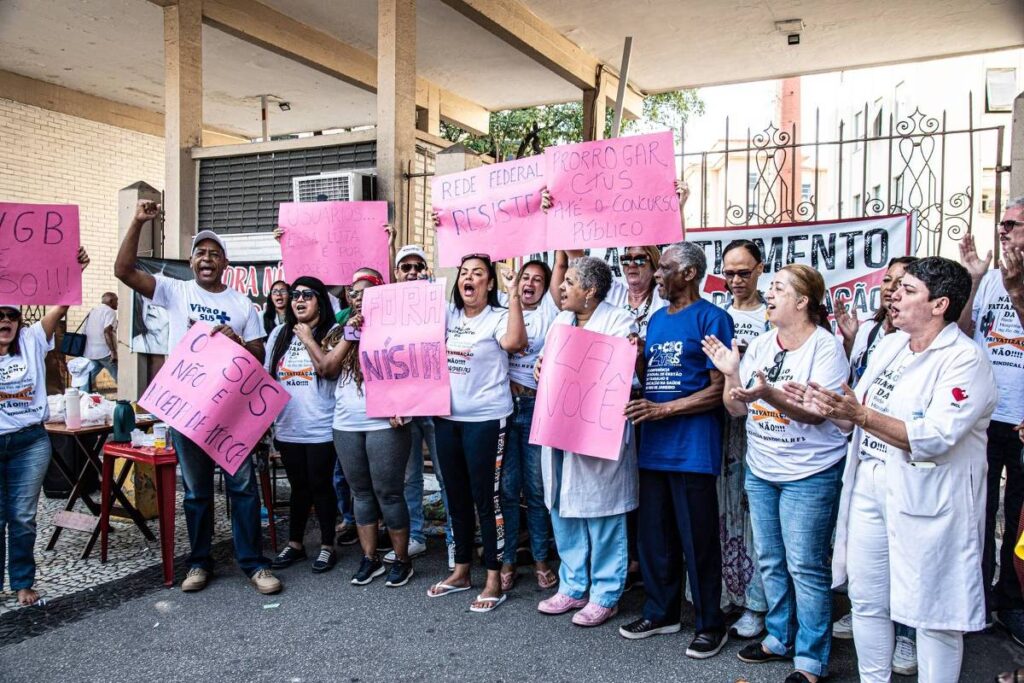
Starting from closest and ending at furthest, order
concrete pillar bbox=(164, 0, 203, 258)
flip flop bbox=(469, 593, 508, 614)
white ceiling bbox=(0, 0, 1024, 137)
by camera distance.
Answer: flip flop bbox=(469, 593, 508, 614) → concrete pillar bbox=(164, 0, 203, 258) → white ceiling bbox=(0, 0, 1024, 137)

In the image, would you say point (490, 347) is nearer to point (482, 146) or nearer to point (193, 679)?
point (193, 679)

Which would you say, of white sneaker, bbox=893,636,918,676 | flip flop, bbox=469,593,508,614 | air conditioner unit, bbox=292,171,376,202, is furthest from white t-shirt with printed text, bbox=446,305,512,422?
air conditioner unit, bbox=292,171,376,202

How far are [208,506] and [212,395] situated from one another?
72cm

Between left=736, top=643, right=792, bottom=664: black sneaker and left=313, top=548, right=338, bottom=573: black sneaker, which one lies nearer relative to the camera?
left=736, top=643, right=792, bottom=664: black sneaker

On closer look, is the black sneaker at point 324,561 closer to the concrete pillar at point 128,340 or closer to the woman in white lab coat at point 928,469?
the woman in white lab coat at point 928,469

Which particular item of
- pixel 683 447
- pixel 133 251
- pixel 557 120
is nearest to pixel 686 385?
pixel 683 447

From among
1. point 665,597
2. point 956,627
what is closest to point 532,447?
point 665,597

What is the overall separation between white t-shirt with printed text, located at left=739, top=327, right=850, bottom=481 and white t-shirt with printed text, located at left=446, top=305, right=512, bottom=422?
56.9 inches

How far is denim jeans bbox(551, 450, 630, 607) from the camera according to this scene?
4.16 m

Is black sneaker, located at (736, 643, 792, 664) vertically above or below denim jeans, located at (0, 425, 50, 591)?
below

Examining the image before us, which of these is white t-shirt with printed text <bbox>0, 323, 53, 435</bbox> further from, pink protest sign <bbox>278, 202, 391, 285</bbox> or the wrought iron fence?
the wrought iron fence

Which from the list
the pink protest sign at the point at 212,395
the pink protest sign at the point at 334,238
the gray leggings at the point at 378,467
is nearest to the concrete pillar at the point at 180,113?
the pink protest sign at the point at 334,238

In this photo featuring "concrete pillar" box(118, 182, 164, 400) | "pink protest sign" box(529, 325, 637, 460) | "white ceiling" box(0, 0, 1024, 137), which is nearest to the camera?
"pink protest sign" box(529, 325, 637, 460)

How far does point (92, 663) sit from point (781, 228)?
498 cm
